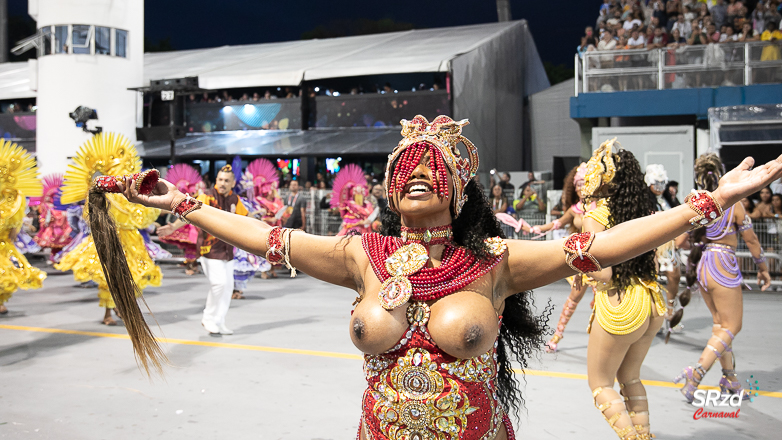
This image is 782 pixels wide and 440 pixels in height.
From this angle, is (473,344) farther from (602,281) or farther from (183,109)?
(183,109)

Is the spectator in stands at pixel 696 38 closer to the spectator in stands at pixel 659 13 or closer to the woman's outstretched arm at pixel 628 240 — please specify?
the spectator in stands at pixel 659 13

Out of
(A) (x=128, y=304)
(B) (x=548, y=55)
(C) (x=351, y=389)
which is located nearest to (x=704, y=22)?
(C) (x=351, y=389)

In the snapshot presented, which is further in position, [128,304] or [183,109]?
[183,109]

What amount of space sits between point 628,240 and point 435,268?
67 centimetres

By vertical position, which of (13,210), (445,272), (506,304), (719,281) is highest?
(13,210)

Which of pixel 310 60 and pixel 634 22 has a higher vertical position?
pixel 310 60

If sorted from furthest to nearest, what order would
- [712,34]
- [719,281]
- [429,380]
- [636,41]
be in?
[636,41] < [712,34] < [719,281] < [429,380]

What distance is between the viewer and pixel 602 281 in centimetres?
371

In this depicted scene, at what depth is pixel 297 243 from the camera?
2.48 m

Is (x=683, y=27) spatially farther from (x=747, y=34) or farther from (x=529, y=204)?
(x=529, y=204)

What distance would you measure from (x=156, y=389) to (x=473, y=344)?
4.11 meters

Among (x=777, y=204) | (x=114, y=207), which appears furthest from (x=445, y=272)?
(x=777, y=204)

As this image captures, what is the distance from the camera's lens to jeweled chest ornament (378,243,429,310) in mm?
2258

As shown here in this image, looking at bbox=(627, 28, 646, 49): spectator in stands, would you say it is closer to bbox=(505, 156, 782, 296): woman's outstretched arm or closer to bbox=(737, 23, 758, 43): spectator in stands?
bbox=(737, 23, 758, 43): spectator in stands
